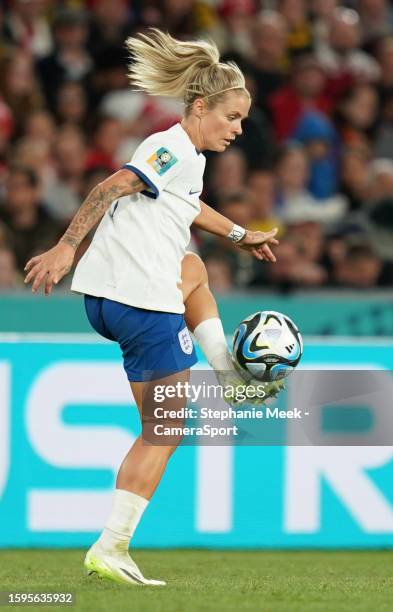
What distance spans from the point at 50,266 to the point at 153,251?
0.61 metres

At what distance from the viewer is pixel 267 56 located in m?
11.7

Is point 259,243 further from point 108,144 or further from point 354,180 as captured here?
point 354,180

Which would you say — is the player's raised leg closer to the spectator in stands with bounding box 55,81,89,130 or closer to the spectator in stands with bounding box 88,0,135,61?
the spectator in stands with bounding box 55,81,89,130

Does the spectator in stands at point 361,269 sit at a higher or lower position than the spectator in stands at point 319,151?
lower

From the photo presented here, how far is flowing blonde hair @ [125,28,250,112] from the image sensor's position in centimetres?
559

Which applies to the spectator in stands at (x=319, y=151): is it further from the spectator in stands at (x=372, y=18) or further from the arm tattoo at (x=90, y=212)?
the arm tattoo at (x=90, y=212)

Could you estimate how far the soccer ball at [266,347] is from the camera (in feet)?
18.5

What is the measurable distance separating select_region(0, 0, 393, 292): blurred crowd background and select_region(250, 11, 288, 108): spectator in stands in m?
0.01

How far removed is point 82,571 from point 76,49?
19.2 ft

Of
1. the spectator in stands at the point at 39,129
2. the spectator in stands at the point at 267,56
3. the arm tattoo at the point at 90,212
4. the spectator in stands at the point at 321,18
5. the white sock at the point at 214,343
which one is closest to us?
the arm tattoo at the point at 90,212

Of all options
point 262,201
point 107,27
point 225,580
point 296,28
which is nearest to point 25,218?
point 262,201

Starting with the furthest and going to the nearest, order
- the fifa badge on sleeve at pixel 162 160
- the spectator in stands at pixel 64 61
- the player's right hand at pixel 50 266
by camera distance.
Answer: the spectator in stands at pixel 64 61 → the fifa badge on sleeve at pixel 162 160 → the player's right hand at pixel 50 266

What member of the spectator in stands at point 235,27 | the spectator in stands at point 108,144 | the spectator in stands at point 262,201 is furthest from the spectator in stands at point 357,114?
the spectator in stands at point 108,144

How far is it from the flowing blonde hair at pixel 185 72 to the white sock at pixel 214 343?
0.93m
